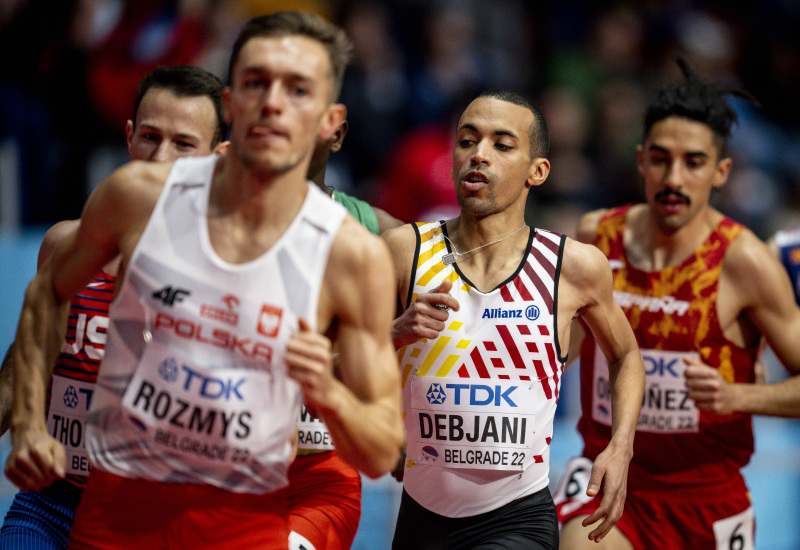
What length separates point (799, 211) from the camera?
10.9m

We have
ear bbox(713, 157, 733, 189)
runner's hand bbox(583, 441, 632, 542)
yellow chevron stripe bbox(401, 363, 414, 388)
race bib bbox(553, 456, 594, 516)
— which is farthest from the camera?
ear bbox(713, 157, 733, 189)

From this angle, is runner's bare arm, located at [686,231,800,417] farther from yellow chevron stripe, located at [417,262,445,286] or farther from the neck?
the neck

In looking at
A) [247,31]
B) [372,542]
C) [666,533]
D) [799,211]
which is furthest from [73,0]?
[799,211]

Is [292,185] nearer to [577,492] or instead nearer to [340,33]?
[340,33]

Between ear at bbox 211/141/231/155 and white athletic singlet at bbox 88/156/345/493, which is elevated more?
ear at bbox 211/141/231/155

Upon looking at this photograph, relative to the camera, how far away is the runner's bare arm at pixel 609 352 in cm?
396

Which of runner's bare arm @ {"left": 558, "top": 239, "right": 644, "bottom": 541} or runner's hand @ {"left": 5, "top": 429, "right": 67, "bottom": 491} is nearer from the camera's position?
runner's hand @ {"left": 5, "top": 429, "right": 67, "bottom": 491}

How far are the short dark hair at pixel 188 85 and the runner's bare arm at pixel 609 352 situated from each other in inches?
67.8

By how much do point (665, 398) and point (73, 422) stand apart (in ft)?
9.29

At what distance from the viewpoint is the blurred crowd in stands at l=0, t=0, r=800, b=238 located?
761cm

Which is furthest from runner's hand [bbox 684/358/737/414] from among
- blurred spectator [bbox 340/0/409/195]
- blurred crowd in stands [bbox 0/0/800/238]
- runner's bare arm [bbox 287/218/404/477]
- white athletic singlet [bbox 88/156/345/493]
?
blurred spectator [bbox 340/0/409/195]

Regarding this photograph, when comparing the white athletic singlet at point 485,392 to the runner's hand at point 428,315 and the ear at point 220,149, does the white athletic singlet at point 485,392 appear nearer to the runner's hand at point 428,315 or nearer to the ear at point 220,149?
the runner's hand at point 428,315

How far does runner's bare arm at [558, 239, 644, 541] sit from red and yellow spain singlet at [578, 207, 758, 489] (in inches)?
30.5

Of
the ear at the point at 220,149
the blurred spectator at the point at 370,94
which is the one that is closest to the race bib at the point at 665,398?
the ear at the point at 220,149
